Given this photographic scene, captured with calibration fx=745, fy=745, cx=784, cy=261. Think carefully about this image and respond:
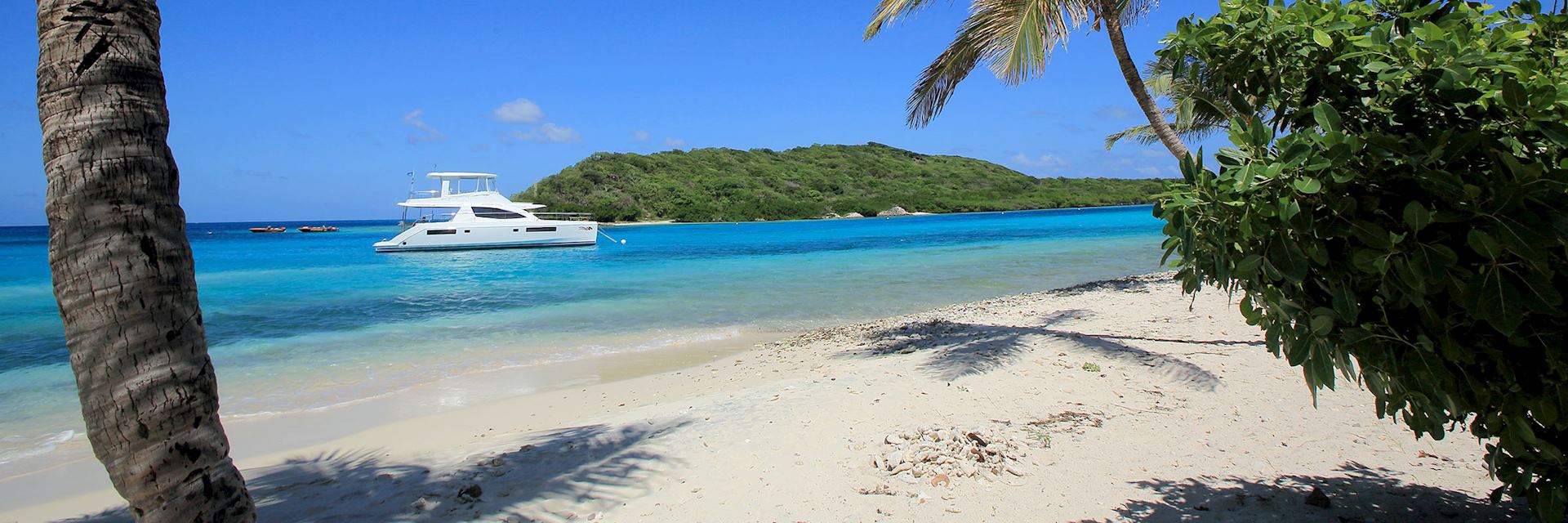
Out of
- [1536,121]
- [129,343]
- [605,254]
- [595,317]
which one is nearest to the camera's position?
[1536,121]

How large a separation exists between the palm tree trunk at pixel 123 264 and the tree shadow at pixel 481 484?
175 cm

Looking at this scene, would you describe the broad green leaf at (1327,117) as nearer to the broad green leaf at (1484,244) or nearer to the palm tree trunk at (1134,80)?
the broad green leaf at (1484,244)

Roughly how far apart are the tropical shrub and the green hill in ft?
206

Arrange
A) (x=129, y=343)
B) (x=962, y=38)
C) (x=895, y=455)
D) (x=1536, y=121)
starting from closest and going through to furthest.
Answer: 1. (x=1536, y=121)
2. (x=129, y=343)
3. (x=895, y=455)
4. (x=962, y=38)

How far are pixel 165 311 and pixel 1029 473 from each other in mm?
3354

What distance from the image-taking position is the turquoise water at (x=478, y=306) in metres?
7.94

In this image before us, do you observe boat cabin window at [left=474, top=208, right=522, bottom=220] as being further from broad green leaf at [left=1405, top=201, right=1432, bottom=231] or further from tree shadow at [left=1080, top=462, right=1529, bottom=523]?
broad green leaf at [left=1405, top=201, right=1432, bottom=231]

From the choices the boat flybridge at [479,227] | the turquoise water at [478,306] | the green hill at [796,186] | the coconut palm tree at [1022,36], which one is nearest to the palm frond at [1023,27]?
the coconut palm tree at [1022,36]

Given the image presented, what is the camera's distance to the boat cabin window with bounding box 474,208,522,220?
3478cm

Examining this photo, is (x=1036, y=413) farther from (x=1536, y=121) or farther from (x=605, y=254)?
(x=605, y=254)

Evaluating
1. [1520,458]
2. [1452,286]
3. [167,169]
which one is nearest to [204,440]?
[167,169]

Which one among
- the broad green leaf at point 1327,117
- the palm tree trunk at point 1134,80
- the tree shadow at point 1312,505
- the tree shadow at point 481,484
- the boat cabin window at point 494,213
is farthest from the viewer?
the boat cabin window at point 494,213

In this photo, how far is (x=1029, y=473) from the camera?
3576 mm

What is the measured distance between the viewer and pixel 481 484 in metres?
4.09
